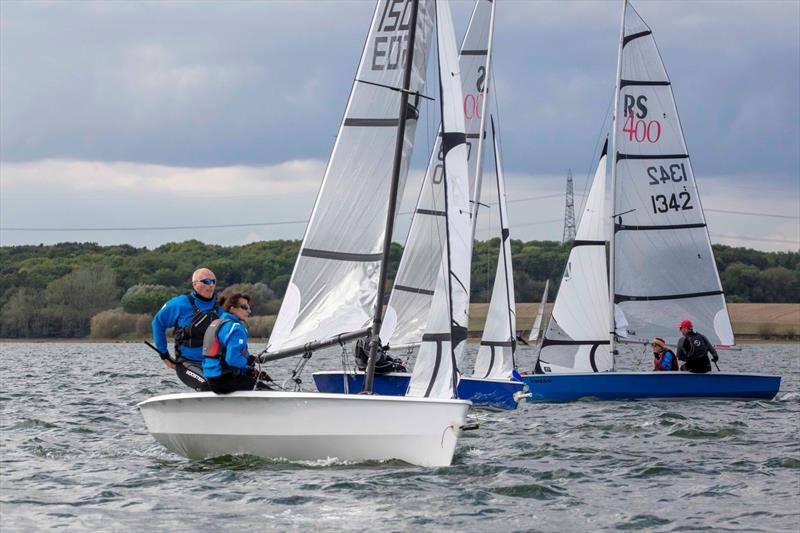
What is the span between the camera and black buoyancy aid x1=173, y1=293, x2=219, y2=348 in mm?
12719

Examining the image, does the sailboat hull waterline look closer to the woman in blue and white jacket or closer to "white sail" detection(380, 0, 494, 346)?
the woman in blue and white jacket

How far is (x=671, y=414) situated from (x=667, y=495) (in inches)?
314

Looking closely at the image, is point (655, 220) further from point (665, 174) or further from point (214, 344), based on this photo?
point (214, 344)

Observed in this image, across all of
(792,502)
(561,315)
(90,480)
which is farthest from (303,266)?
(561,315)

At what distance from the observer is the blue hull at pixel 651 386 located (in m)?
21.9

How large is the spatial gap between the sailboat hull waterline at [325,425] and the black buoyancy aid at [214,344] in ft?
1.23

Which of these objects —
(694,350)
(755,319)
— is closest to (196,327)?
(694,350)

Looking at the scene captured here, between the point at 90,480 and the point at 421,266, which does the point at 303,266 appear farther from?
the point at 421,266

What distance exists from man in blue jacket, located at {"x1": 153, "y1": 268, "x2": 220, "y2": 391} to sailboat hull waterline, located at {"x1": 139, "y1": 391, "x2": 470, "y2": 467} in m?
0.56

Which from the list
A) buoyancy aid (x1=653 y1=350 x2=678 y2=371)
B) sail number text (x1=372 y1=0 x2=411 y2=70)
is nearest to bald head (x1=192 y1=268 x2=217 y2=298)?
sail number text (x1=372 y1=0 x2=411 y2=70)

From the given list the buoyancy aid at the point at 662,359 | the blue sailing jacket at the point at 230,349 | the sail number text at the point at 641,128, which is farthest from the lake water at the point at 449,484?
the sail number text at the point at 641,128

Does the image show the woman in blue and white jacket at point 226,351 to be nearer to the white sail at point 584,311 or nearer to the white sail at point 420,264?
the white sail at point 420,264

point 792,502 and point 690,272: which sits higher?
point 690,272

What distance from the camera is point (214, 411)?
12.3 metres
